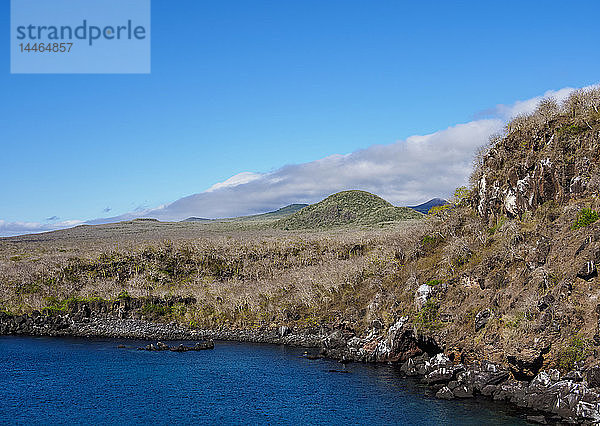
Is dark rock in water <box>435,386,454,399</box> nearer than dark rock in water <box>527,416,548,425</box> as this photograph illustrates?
No

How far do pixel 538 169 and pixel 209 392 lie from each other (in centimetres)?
4554

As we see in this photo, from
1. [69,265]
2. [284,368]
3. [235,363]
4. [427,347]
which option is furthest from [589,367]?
[69,265]

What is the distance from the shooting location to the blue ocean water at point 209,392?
42750 millimetres

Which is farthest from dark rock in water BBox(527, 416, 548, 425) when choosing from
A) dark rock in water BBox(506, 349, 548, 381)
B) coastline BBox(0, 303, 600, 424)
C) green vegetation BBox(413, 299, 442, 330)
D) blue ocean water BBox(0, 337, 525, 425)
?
green vegetation BBox(413, 299, 442, 330)

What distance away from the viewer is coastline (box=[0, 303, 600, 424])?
41094mm

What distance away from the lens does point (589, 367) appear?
1661 inches

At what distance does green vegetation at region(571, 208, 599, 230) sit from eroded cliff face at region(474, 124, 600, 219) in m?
3.08

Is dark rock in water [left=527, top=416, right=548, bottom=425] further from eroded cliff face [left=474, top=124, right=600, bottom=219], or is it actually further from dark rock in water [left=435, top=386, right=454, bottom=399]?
eroded cliff face [left=474, top=124, right=600, bottom=219]

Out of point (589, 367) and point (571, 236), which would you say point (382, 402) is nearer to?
point (589, 367)

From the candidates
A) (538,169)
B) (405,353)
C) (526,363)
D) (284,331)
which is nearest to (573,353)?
(526,363)

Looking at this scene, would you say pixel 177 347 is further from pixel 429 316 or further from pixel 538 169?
pixel 538 169

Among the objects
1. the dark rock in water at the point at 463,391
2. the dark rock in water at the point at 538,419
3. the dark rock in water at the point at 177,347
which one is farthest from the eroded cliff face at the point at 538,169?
the dark rock in water at the point at 177,347

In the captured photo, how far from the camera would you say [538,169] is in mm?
61250

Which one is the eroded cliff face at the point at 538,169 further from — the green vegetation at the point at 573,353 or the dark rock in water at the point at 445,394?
the dark rock in water at the point at 445,394
